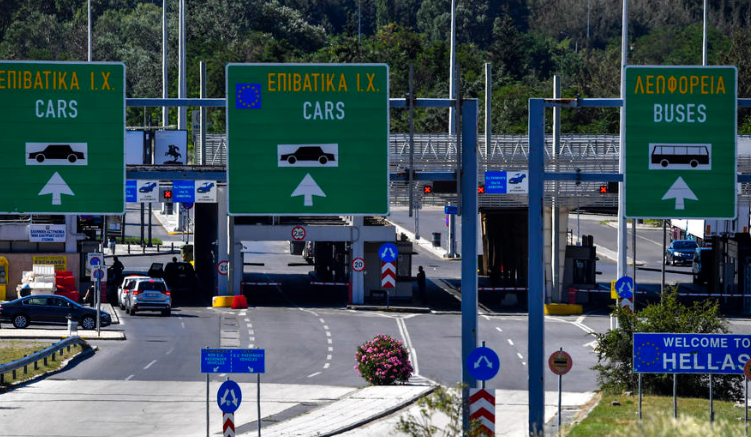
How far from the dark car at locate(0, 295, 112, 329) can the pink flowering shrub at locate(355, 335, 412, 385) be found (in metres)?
13.9

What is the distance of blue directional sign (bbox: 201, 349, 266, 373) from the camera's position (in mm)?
22234

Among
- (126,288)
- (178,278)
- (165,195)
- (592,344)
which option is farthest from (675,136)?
(178,278)

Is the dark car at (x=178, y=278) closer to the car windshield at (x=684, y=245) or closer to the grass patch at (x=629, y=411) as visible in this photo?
the grass patch at (x=629, y=411)

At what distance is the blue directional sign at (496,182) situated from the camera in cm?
4616

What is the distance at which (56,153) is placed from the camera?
20719mm

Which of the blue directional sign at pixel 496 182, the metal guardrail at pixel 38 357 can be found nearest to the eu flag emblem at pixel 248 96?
the metal guardrail at pixel 38 357

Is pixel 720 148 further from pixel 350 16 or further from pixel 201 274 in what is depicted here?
pixel 350 16

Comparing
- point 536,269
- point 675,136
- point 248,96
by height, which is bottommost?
point 536,269

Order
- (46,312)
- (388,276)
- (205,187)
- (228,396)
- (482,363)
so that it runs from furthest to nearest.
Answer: (205,187)
(388,276)
(46,312)
(228,396)
(482,363)

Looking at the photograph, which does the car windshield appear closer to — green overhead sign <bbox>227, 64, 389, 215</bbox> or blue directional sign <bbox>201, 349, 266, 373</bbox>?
blue directional sign <bbox>201, 349, 266, 373</bbox>

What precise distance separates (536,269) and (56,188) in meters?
8.26

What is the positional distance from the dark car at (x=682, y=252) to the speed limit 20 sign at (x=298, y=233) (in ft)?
102

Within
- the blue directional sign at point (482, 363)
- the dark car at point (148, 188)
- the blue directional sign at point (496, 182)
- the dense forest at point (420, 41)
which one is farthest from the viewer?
the dense forest at point (420, 41)

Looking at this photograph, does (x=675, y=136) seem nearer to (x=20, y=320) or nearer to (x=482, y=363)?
(x=482, y=363)
